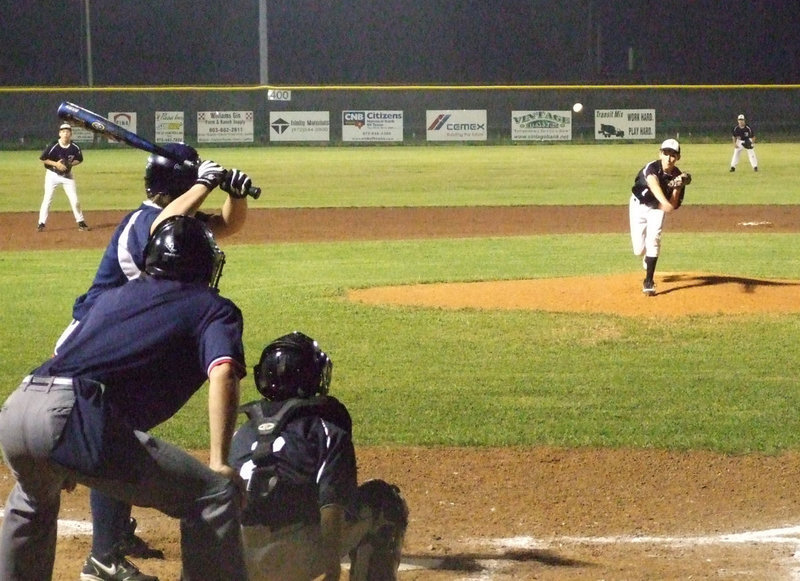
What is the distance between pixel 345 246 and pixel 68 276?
15.5 feet

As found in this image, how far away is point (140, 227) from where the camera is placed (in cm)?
429

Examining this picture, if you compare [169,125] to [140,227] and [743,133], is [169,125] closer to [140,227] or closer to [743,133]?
[743,133]

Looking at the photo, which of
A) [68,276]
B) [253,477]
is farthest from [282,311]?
[253,477]

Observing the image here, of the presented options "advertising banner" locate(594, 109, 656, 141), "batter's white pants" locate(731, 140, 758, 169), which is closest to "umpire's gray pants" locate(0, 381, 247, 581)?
"batter's white pants" locate(731, 140, 758, 169)

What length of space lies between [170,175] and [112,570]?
1.53 meters

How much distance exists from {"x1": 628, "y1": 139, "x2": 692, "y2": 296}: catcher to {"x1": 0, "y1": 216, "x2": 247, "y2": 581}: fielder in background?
8194mm

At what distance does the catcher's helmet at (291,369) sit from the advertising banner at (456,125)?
106 feet

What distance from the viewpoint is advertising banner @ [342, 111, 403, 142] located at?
116 feet

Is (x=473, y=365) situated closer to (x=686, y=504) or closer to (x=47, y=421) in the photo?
(x=686, y=504)

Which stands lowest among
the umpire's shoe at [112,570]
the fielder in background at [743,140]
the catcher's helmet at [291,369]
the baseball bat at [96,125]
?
the umpire's shoe at [112,570]

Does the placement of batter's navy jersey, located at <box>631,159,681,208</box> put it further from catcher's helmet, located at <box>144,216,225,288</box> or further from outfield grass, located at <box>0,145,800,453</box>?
catcher's helmet, located at <box>144,216,225,288</box>

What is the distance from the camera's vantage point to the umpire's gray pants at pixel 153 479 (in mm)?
3152

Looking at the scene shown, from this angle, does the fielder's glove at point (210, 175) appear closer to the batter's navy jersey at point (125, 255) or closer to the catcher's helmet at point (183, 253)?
the batter's navy jersey at point (125, 255)

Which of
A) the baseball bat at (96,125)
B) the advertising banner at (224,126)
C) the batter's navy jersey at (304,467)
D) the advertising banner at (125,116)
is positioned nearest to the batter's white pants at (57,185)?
the baseball bat at (96,125)
